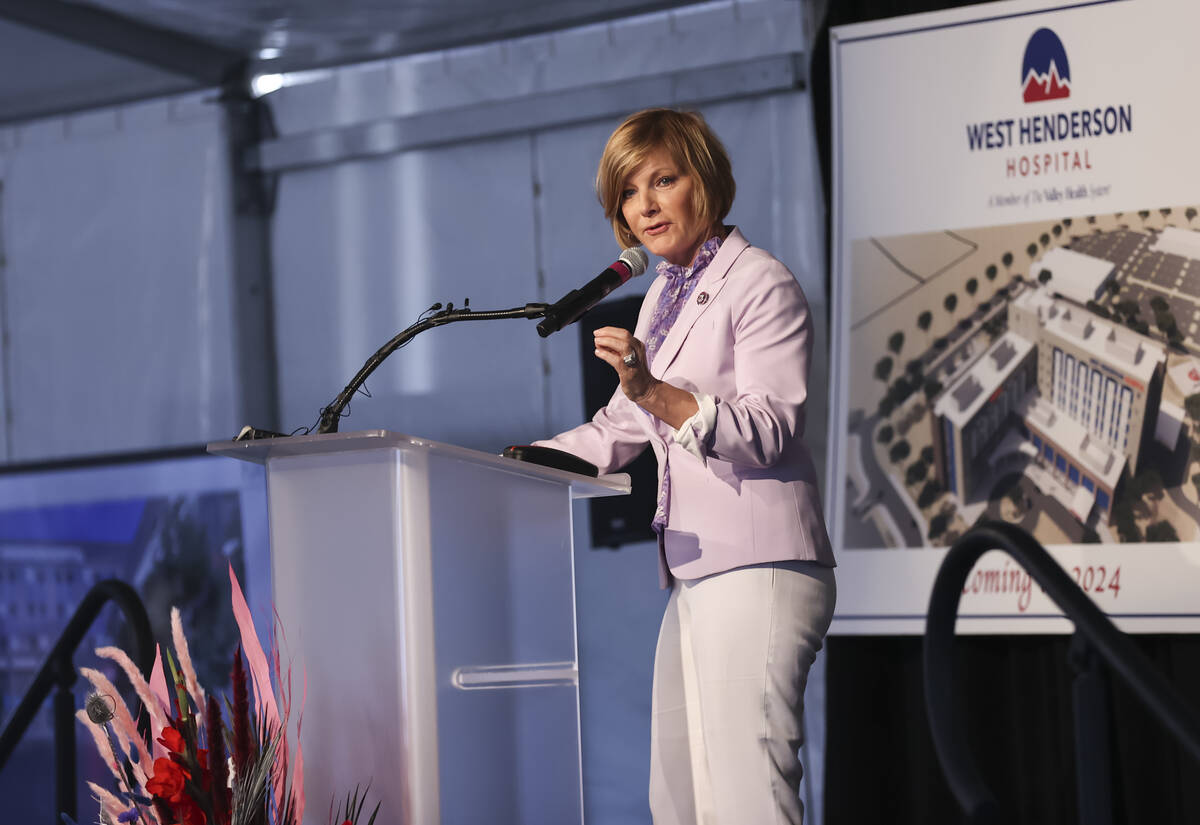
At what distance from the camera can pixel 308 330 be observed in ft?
15.6

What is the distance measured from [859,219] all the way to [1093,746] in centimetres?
243

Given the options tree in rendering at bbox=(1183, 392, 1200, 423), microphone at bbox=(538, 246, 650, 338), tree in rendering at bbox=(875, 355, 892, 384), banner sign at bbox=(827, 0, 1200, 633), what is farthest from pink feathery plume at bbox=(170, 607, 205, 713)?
tree in rendering at bbox=(1183, 392, 1200, 423)

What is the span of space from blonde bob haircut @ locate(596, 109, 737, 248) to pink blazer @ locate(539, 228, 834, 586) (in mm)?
80

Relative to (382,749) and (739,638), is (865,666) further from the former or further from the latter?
(382,749)

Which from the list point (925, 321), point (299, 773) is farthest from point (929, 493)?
point (299, 773)

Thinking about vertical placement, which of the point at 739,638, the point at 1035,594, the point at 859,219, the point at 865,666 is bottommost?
the point at 865,666

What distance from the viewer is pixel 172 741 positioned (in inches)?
64.2

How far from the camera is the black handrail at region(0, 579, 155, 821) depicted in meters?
2.60

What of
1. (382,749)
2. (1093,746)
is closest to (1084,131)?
(1093,746)

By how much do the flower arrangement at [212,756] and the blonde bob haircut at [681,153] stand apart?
37.5 inches

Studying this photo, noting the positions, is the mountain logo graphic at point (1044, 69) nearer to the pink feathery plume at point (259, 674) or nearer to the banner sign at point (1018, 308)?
the banner sign at point (1018, 308)

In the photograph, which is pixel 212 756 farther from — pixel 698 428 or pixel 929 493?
pixel 929 493

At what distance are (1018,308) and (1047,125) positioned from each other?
1.72 ft

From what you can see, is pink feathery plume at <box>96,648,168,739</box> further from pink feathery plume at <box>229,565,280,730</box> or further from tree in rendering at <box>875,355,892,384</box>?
tree in rendering at <box>875,355,892,384</box>
